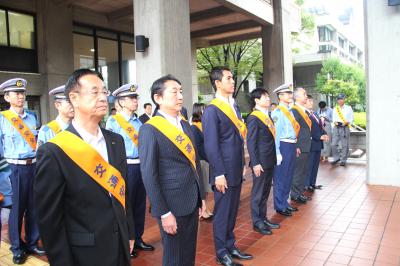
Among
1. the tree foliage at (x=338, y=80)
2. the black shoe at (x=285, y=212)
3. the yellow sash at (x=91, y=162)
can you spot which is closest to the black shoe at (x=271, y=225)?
the black shoe at (x=285, y=212)

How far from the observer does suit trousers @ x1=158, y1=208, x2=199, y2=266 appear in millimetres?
2766

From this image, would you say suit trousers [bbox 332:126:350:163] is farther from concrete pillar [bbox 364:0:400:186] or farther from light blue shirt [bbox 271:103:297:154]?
light blue shirt [bbox 271:103:297:154]

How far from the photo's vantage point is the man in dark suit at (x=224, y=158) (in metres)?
3.65

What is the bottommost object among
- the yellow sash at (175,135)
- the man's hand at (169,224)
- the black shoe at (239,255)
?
the black shoe at (239,255)

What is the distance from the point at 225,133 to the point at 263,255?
138 cm

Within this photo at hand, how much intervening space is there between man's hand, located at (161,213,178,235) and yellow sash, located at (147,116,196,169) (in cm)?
47

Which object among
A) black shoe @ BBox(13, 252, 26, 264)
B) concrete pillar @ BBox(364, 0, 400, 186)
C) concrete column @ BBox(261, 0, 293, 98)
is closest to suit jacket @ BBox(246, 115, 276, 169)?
black shoe @ BBox(13, 252, 26, 264)

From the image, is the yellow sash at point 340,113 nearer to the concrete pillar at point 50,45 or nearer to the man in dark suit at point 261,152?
the man in dark suit at point 261,152

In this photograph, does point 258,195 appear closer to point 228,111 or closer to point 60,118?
point 228,111

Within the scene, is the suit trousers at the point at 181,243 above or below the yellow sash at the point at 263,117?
below

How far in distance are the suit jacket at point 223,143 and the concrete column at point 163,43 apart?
2.75 m

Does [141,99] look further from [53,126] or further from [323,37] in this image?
[323,37]

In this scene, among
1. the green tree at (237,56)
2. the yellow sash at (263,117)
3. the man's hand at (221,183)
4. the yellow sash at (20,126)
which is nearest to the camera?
the man's hand at (221,183)

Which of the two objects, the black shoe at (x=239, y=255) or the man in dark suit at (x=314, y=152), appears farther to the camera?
the man in dark suit at (x=314, y=152)
